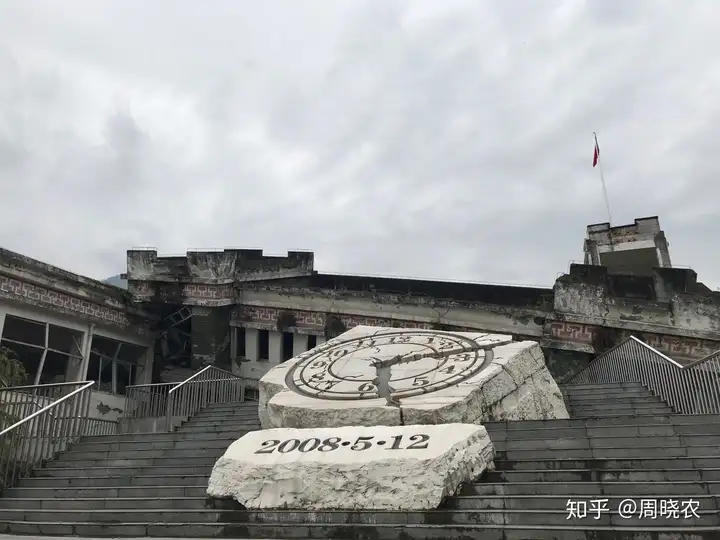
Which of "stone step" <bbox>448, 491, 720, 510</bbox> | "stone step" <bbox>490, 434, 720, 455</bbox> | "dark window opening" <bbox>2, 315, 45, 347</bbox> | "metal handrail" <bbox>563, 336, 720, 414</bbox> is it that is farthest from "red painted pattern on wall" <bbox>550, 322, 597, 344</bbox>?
"dark window opening" <bbox>2, 315, 45, 347</bbox>

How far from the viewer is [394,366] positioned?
8703mm

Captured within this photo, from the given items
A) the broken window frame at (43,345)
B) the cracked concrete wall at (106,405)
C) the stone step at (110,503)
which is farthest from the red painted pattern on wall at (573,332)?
the broken window frame at (43,345)

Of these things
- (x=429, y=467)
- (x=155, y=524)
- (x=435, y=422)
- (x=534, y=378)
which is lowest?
(x=155, y=524)

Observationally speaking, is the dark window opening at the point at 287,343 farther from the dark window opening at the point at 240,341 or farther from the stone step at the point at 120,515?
the stone step at the point at 120,515

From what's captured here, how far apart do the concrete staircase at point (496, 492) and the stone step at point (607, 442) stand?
0.01 meters

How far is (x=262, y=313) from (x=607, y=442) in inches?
462

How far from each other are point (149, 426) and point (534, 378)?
7.39 m

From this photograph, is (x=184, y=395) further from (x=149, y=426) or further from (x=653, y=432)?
(x=653, y=432)

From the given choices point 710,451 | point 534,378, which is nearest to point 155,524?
point 534,378

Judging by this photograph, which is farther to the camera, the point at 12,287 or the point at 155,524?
the point at 12,287

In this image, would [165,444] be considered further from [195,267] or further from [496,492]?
[195,267]

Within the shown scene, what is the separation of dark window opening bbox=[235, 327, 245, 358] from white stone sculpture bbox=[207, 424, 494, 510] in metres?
10.7

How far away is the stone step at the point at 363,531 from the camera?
14.4 ft

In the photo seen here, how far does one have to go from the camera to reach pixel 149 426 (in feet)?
36.0
